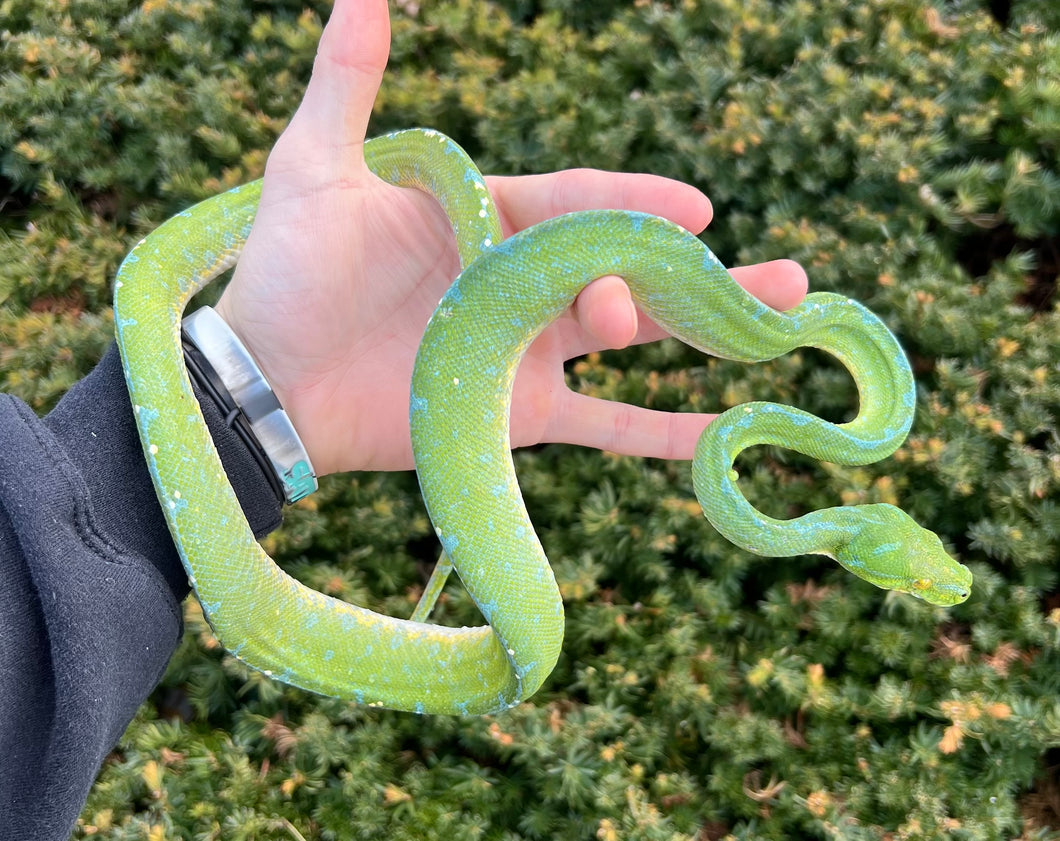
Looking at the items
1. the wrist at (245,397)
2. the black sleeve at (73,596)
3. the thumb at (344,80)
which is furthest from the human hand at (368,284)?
the black sleeve at (73,596)

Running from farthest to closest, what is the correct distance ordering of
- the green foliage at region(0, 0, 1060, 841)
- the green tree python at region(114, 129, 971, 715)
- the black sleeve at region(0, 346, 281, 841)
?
1. the green foliage at region(0, 0, 1060, 841)
2. the green tree python at region(114, 129, 971, 715)
3. the black sleeve at region(0, 346, 281, 841)

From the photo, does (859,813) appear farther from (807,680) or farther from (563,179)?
(563,179)

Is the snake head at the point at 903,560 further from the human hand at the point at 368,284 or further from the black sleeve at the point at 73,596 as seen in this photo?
the black sleeve at the point at 73,596

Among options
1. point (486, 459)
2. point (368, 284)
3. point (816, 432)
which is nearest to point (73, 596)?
point (486, 459)

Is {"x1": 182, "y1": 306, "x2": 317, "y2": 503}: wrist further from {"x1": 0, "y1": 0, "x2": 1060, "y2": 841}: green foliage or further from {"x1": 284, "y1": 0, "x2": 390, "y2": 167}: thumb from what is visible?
{"x1": 284, "y1": 0, "x2": 390, "y2": 167}: thumb

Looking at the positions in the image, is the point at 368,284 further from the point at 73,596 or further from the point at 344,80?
the point at 73,596

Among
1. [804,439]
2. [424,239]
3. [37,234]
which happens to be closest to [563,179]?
[424,239]

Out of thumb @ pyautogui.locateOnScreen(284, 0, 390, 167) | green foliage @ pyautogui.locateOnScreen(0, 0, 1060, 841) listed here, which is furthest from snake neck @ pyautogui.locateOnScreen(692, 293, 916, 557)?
thumb @ pyautogui.locateOnScreen(284, 0, 390, 167)
